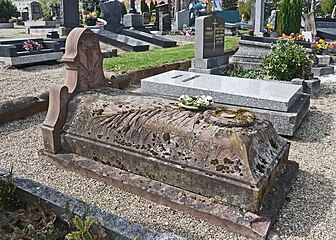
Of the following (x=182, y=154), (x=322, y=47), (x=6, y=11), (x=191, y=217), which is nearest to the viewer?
(x=191, y=217)

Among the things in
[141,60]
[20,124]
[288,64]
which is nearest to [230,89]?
[288,64]

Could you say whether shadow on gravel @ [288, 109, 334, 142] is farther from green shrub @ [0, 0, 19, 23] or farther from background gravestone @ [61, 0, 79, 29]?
green shrub @ [0, 0, 19, 23]

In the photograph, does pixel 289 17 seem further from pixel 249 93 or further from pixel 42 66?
pixel 42 66

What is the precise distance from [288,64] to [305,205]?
4.75 m

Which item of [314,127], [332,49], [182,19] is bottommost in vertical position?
[314,127]

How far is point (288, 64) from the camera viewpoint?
293 inches

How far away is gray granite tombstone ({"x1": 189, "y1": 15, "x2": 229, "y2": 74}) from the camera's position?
8.20 metres

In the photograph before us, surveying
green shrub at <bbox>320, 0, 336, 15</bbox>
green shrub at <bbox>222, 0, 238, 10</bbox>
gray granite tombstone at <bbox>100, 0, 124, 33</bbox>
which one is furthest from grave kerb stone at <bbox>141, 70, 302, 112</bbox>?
green shrub at <bbox>222, 0, 238, 10</bbox>

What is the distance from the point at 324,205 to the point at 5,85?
645 cm

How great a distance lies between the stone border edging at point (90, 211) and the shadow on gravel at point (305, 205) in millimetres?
1305

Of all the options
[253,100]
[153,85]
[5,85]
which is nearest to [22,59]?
[5,85]

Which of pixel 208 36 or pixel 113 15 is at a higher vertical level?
pixel 113 15

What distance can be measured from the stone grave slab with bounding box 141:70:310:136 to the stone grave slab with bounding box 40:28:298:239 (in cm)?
135

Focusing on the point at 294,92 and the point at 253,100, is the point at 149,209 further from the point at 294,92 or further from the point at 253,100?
the point at 294,92
